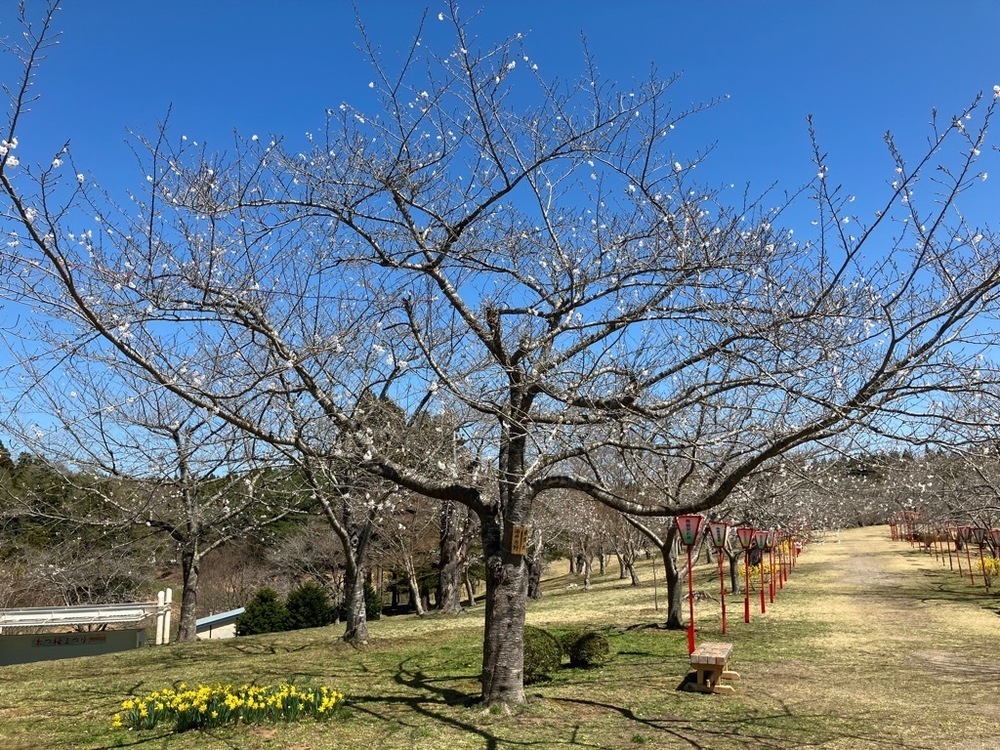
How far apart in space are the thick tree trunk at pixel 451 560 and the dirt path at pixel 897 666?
26.2ft

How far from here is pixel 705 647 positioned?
25.3ft

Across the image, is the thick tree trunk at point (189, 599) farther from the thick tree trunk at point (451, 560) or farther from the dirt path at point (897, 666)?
the dirt path at point (897, 666)

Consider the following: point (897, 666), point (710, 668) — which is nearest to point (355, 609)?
point (710, 668)

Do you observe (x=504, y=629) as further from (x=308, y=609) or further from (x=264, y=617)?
(x=308, y=609)

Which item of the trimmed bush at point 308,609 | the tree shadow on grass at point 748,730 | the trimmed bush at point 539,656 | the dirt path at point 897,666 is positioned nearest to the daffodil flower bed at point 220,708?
the trimmed bush at point 539,656

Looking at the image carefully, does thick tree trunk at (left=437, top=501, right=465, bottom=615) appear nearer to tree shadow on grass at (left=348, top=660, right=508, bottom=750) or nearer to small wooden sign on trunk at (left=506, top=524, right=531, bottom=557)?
tree shadow on grass at (left=348, top=660, right=508, bottom=750)

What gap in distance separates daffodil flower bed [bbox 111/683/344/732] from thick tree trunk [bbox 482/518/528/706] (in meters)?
1.41

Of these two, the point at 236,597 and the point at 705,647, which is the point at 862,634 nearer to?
the point at 705,647

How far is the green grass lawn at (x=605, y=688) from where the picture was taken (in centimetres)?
565

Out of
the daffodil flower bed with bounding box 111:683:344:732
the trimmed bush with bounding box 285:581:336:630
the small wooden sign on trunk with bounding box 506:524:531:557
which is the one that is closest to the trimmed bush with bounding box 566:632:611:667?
the small wooden sign on trunk with bounding box 506:524:531:557

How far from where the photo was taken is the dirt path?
6.07 meters

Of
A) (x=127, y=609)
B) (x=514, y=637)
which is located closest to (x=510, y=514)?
(x=514, y=637)

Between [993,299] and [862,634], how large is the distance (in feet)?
29.9

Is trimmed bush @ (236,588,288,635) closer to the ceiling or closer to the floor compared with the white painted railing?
closer to the floor
